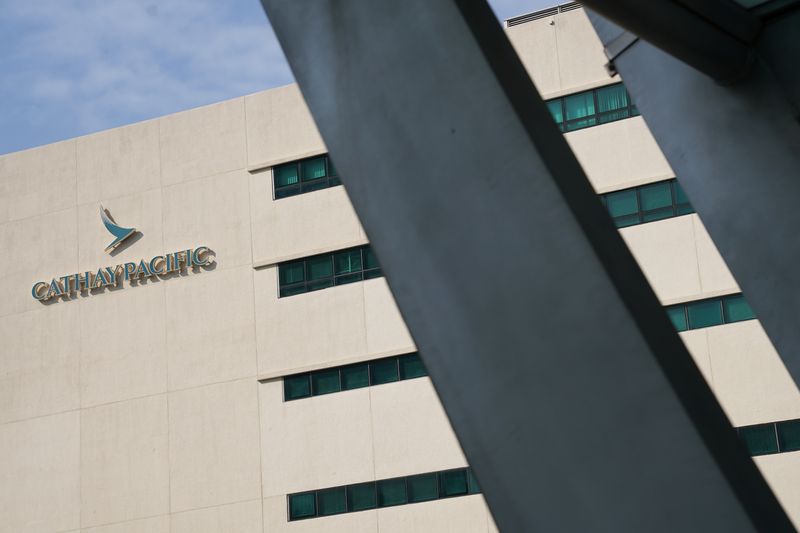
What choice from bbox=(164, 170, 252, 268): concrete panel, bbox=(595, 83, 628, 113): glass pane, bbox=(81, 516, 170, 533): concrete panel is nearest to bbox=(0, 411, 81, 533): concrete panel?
bbox=(81, 516, 170, 533): concrete panel

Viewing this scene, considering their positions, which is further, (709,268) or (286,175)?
(286,175)

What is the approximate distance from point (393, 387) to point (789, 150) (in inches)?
1024

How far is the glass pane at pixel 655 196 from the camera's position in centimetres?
2825

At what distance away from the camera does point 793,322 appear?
384 centimetres

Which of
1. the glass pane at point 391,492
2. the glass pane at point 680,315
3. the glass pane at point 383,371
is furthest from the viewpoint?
the glass pane at point 383,371

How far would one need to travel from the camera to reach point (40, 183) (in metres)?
34.9

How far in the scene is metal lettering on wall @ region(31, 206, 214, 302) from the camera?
3253cm

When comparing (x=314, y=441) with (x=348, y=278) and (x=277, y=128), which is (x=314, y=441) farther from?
(x=277, y=128)

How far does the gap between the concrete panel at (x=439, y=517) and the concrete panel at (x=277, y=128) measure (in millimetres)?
10807

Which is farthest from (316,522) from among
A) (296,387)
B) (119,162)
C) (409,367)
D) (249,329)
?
(119,162)

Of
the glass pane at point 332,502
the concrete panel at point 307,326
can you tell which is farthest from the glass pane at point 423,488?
the concrete panel at point 307,326

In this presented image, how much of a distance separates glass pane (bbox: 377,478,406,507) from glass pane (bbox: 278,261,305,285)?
639cm

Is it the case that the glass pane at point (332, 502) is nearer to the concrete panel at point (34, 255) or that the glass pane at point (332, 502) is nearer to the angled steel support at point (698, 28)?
the concrete panel at point (34, 255)

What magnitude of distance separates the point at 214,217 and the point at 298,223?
9.00 feet
